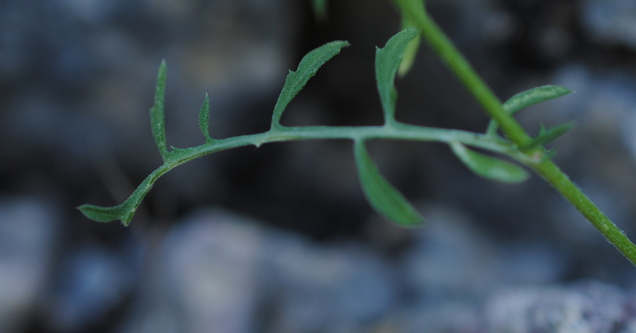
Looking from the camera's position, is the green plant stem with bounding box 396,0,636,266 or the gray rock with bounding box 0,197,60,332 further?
the gray rock with bounding box 0,197,60,332

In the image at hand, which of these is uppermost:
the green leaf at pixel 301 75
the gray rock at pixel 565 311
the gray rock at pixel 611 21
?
the gray rock at pixel 611 21

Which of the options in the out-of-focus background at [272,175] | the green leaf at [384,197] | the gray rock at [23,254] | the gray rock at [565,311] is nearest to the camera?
the green leaf at [384,197]

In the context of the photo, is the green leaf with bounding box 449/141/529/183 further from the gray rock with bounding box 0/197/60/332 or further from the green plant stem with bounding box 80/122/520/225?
the gray rock with bounding box 0/197/60/332

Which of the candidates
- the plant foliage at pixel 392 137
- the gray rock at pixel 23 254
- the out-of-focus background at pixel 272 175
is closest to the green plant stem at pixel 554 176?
the plant foliage at pixel 392 137

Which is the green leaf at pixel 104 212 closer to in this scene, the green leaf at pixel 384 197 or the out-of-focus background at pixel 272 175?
the green leaf at pixel 384 197

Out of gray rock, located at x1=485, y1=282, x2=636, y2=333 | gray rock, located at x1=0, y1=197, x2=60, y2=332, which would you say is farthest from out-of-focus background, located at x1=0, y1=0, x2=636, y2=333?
gray rock, located at x1=485, y1=282, x2=636, y2=333

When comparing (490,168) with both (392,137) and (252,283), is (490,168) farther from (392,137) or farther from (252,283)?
(252,283)

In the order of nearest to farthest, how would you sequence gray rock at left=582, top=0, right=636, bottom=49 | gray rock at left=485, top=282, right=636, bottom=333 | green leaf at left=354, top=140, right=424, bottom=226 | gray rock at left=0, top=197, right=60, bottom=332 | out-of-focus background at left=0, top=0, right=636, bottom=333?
1. green leaf at left=354, top=140, right=424, bottom=226
2. gray rock at left=485, top=282, right=636, bottom=333
3. gray rock at left=582, top=0, right=636, bottom=49
4. out-of-focus background at left=0, top=0, right=636, bottom=333
5. gray rock at left=0, top=197, right=60, bottom=332
